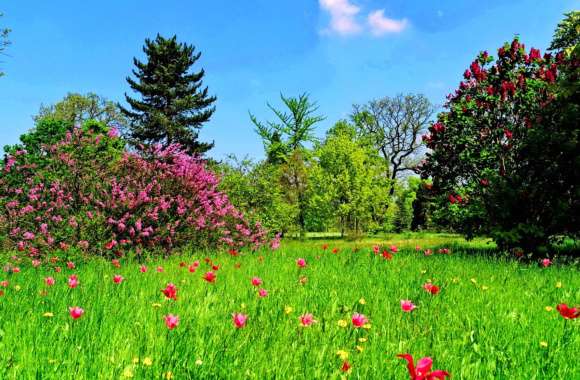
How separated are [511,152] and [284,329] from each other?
32.1ft

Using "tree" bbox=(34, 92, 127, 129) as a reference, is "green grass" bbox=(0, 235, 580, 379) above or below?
below

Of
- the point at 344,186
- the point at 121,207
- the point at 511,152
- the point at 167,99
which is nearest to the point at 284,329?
the point at 121,207

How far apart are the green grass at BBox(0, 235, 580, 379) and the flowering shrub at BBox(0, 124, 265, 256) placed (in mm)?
3167

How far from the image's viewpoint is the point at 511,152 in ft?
36.1

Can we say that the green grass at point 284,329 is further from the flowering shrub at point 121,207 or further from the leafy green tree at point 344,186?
the leafy green tree at point 344,186

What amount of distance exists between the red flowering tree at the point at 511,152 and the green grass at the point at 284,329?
455 centimetres

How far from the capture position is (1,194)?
15727 mm

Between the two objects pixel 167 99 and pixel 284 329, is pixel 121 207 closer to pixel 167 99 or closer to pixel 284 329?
pixel 284 329

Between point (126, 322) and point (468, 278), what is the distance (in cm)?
441

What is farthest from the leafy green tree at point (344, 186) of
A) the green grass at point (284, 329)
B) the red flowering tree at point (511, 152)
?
the green grass at point (284, 329)

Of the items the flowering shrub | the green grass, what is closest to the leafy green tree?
the flowering shrub

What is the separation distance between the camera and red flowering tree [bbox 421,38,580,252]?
962 centimetres

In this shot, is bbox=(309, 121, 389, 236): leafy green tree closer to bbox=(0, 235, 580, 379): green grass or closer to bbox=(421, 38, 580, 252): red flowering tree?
bbox=(421, 38, 580, 252): red flowering tree

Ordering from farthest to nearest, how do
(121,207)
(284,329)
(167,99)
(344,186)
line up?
(167,99), (344,186), (121,207), (284,329)
